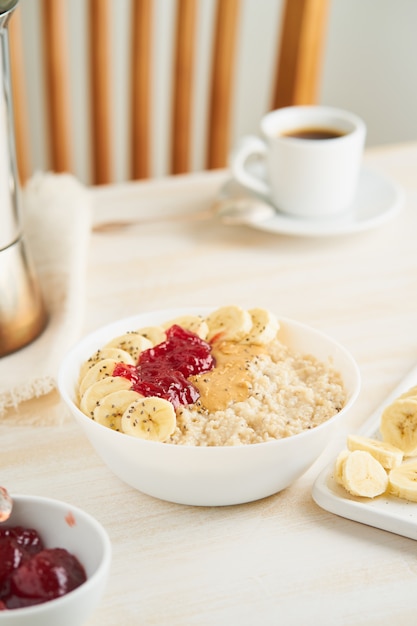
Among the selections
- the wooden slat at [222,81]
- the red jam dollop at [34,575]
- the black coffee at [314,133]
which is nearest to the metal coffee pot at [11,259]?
the red jam dollop at [34,575]

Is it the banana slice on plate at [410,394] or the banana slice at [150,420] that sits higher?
the banana slice at [150,420]

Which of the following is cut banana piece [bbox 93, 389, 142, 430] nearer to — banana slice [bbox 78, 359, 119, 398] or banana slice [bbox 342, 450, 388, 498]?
banana slice [bbox 78, 359, 119, 398]

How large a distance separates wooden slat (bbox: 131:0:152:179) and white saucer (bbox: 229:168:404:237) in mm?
465

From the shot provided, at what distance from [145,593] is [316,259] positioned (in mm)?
658

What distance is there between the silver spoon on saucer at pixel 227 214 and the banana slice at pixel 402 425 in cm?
52

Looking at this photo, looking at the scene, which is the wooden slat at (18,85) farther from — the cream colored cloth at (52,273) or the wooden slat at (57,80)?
the cream colored cloth at (52,273)

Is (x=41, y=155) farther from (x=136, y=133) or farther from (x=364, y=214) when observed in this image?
(x=364, y=214)

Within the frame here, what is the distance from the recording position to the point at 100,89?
1685 millimetres

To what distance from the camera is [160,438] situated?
703 millimetres

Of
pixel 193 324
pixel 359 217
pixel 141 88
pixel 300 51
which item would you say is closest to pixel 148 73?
pixel 141 88

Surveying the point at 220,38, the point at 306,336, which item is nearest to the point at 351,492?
the point at 306,336

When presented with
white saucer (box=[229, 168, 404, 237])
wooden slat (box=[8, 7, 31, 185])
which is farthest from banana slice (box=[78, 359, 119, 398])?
wooden slat (box=[8, 7, 31, 185])

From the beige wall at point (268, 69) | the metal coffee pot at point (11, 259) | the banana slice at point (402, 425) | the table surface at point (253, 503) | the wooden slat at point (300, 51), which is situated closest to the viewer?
the table surface at point (253, 503)

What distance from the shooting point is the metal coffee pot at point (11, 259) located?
88 cm
